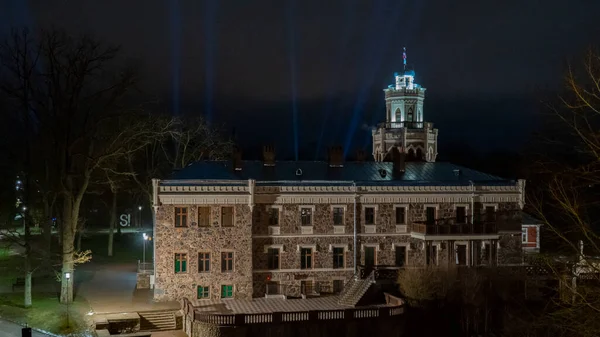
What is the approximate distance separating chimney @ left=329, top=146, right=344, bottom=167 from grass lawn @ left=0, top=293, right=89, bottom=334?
18.1 meters

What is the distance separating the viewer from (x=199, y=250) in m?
36.9

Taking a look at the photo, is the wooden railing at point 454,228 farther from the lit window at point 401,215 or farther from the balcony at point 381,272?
the balcony at point 381,272

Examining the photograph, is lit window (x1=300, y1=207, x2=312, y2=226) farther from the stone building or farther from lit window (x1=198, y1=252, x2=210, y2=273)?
lit window (x1=198, y1=252, x2=210, y2=273)

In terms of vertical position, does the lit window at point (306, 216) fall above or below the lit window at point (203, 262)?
above

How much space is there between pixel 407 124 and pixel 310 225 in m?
41.6

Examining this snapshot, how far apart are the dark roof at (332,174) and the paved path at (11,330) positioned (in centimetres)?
1184

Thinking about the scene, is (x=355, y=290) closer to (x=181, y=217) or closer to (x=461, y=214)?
(x=461, y=214)

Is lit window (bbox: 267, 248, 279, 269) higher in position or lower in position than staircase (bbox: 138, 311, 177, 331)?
higher

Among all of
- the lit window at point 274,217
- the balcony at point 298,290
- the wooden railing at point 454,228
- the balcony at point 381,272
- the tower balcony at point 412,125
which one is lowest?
the balcony at point 298,290

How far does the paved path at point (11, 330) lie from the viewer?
29234 millimetres

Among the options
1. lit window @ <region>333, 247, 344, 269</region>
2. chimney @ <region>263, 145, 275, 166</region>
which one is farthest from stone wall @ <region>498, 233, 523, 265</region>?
chimney @ <region>263, 145, 275, 166</region>

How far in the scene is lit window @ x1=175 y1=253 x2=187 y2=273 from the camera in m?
36.7

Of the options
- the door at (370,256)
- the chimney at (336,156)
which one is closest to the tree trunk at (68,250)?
the chimney at (336,156)

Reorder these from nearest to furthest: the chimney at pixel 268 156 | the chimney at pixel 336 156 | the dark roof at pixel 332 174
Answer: the dark roof at pixel 332 174 < the chimney at pixel 268 156 < the chimney at pixel 336 156
